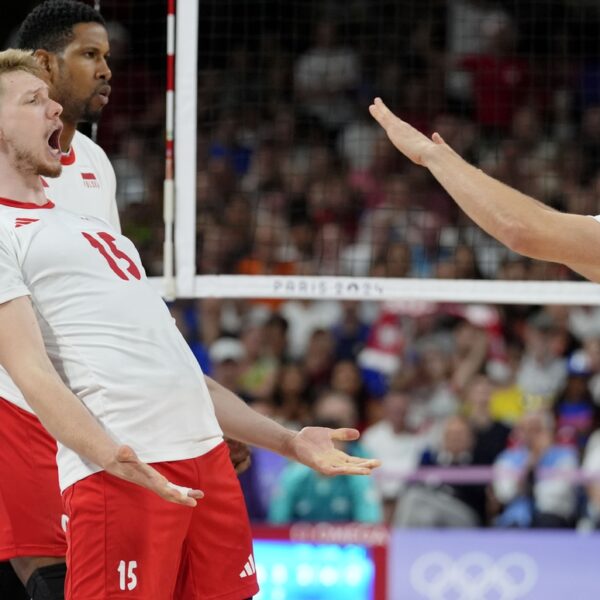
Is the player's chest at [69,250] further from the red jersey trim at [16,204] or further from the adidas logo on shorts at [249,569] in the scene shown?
the adidas logo on shorts at [249,569]

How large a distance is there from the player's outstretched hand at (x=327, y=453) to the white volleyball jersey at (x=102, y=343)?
12.6 inches

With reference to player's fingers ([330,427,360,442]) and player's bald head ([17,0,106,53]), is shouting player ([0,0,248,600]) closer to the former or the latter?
player's bald head ([17,0,106,53])

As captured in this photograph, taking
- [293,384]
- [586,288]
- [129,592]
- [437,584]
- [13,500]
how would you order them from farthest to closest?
[293,384]
[437,584]
[586,288]
[13,500]
[129,592]

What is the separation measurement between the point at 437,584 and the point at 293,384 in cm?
232

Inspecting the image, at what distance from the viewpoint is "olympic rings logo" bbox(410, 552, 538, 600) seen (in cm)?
799

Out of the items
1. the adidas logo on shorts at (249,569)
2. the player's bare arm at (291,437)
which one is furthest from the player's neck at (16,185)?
the adidas logo on shorts at (249,569)

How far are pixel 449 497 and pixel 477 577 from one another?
73cm

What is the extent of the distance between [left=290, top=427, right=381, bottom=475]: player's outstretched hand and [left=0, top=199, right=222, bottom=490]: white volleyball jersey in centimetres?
32

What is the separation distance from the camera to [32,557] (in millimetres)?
4012

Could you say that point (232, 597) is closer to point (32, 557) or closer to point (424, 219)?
point (32, 557)

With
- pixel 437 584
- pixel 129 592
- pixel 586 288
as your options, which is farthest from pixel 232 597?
pixel 437 584

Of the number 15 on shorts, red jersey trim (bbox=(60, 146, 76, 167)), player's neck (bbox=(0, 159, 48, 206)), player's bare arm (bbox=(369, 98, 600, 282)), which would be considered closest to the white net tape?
red jersey trim (bbox=(60, 146, 76, 167))

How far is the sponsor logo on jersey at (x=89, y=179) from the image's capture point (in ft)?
14.5

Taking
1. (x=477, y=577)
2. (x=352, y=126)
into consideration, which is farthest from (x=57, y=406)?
(x=352, y=126)
